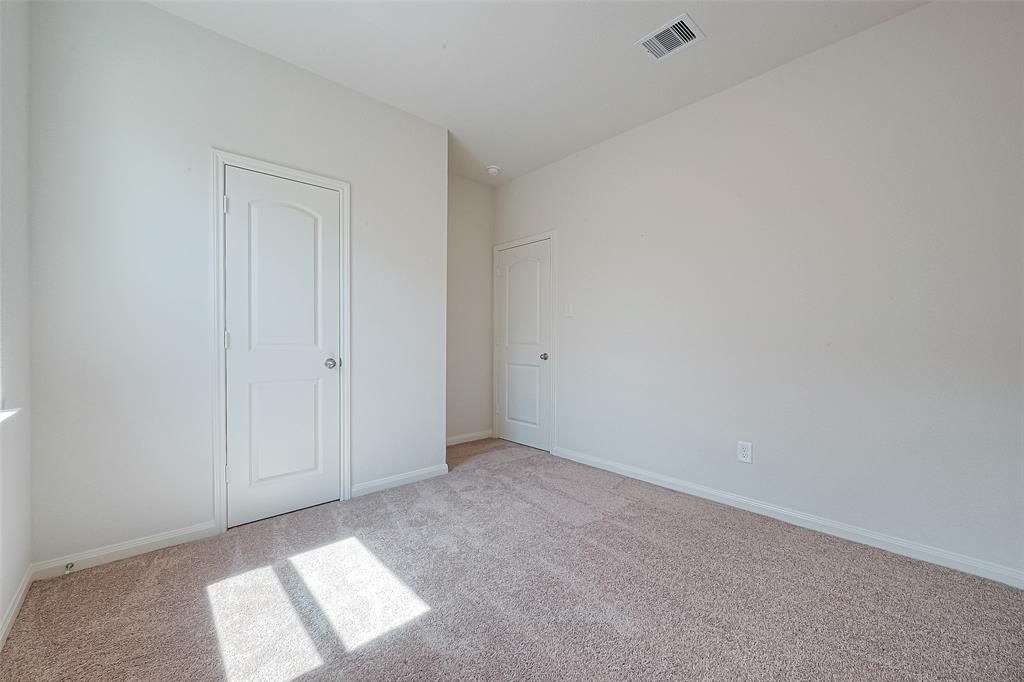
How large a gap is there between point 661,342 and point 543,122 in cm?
191

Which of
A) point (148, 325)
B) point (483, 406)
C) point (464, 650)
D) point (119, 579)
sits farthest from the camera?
point (483, 406)

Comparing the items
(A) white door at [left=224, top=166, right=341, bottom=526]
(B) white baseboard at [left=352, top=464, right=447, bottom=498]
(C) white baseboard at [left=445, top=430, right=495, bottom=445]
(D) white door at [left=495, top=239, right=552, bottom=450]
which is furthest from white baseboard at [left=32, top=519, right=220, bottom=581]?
(D) white door at [left=495, top=239, right=552, bottom=450]

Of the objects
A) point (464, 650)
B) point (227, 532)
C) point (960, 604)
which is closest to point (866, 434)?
point (960, 604)

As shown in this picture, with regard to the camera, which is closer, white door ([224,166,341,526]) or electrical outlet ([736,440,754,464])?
white door ([224,166,341,526])

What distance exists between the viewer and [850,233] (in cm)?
235

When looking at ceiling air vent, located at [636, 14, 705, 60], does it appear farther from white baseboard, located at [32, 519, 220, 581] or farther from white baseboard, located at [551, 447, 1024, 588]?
white baseboard, located at [32, 519, 220, 581]

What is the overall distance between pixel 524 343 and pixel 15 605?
351cm

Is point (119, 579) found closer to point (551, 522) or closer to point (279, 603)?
point (279, 603)

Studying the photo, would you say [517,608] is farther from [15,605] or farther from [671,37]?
[671,37]

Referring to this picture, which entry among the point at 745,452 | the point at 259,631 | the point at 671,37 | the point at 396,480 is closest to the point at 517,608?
the point at 259,631

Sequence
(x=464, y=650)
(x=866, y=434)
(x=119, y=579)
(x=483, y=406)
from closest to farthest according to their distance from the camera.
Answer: (x=464, y=650) → (x=119, y=579) → (x=866, y=434) → (x=483, y=406)

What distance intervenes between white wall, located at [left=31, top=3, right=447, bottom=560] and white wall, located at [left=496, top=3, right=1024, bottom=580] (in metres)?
2.49

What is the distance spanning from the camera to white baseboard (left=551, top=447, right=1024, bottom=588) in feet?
6.42

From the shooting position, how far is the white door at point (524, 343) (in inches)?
161
